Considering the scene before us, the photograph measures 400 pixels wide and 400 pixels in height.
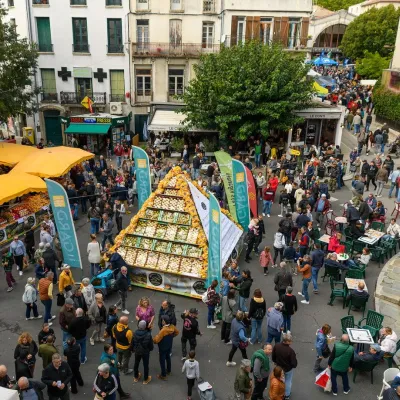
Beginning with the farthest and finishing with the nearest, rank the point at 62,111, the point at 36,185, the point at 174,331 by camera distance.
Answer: the point at 62,111
the point at 36,185
the point at 174,331

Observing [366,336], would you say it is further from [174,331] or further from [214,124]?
[214,124]

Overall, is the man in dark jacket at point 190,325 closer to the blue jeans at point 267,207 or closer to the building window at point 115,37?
the blue jeans at point 267,207

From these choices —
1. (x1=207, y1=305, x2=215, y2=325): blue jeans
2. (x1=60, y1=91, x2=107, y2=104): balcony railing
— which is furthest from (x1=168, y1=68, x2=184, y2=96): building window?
(x1=207, y1=305, x2=215, y2=325): blue jeans

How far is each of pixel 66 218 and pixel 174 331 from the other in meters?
5.73

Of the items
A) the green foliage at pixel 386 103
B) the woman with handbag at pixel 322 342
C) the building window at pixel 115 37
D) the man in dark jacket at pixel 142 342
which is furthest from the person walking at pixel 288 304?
the building window at pixel 115 37

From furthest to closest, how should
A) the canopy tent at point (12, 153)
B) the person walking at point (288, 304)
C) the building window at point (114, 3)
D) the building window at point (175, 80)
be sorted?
the building window at point (175, 80)
the building window at point (114, 3)
the canopy tent at point (12, 153)
the person walking at point (288, 304)

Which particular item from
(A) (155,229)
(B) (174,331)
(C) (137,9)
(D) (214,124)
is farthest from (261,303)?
(C) (137,9)

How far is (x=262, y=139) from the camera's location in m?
25.2

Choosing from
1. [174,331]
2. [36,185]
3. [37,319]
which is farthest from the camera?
[36,185]

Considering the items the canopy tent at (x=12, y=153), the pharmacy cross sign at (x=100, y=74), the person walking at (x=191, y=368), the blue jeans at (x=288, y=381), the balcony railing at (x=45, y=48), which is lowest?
the blue jeans at (x=288, y=381)

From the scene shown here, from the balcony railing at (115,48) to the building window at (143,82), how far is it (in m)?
1.63

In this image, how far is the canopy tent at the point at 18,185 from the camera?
1541cm

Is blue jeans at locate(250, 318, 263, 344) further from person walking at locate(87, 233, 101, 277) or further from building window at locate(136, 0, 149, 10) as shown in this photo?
building window at locate(136, 0, 149, 10)

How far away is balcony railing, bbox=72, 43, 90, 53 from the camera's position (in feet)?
94.3
